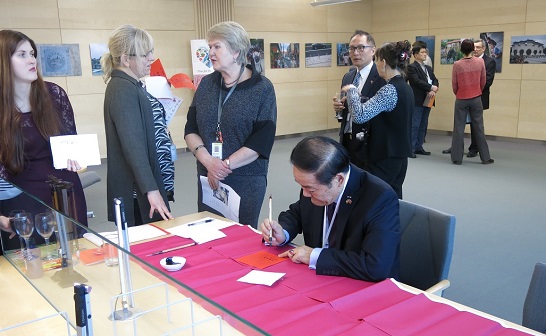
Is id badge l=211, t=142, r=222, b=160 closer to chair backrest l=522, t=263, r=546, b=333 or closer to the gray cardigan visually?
the gray cardigan

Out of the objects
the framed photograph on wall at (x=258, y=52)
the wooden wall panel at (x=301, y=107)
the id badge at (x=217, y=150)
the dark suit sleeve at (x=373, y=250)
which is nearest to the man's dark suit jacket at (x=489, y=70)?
the wooden wall panel at (x=301, y=107)

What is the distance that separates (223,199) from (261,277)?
1.01m

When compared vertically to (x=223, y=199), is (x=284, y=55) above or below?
above

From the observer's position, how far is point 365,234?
2025 millimetres

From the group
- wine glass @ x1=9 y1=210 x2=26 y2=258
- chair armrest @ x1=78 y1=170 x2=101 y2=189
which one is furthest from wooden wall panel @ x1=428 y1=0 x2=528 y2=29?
wine glass @ x1=9 y1=210 x2=26 y2=258

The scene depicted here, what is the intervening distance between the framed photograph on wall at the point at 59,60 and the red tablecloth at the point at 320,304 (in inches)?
244

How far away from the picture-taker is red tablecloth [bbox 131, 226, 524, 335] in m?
1.53

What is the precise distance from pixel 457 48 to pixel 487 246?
6290 mm

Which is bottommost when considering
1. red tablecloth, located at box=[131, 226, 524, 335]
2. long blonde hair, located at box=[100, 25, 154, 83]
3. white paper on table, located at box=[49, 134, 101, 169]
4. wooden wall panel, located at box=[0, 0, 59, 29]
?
red tablecloth, located at box=[131, 226, 524, 335]

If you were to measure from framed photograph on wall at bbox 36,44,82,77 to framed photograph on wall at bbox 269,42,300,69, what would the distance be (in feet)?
12.0

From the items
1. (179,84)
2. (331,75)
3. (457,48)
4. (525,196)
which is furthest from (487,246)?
(331,75)

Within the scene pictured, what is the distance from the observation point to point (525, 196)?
573cm

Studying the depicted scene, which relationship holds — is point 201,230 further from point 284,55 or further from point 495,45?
point 495,45

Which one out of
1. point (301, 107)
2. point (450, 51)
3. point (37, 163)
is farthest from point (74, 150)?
point (450, 51)
